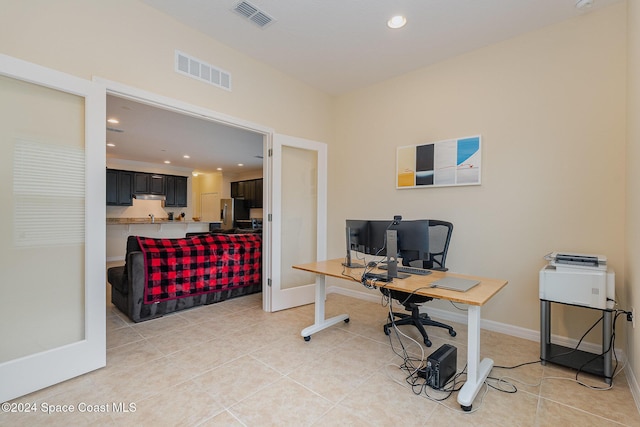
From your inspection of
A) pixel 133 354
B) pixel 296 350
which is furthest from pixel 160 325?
pixel 296 350

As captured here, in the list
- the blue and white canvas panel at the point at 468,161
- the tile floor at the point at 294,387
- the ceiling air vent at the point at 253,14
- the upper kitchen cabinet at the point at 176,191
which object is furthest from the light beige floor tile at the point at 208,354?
the upper kitchen cabinet at the point at 176,191

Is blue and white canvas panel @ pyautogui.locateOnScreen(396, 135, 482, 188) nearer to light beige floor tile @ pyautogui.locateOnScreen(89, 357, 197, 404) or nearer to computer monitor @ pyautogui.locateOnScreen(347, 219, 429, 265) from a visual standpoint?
computer monitor @ pyautogui.locateOnScreen(347, 219, 429, 265)

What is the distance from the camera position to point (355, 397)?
1742mm

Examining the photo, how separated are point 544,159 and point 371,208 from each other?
182cm

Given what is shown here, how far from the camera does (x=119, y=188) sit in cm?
715

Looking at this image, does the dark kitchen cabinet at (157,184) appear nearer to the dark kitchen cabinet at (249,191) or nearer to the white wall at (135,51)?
the dark kitchen cabinet at (249,191)

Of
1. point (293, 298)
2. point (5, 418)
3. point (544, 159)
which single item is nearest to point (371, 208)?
point (293, 298)

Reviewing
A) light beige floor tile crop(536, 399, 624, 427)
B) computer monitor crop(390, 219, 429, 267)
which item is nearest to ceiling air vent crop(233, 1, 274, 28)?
computer monitor crop(390, 219, 429, 267)

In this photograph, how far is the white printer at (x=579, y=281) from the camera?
75.1 inches

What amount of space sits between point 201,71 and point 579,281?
352 cm

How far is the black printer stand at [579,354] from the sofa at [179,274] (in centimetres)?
318

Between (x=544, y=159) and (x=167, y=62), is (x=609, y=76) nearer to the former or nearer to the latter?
(x=544, y=159)

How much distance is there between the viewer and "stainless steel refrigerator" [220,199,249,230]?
350 inches

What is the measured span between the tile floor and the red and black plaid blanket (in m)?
0.52
